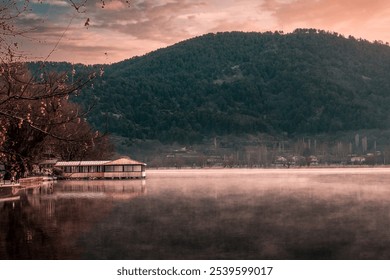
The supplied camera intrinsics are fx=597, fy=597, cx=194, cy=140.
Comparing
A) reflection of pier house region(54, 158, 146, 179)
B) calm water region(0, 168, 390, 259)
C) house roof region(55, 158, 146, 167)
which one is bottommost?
calm water region(0, 168, 390, 259)

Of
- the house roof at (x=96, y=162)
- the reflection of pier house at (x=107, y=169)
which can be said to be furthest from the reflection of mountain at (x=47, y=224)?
the reflection of pier house at (x=107, y=169)

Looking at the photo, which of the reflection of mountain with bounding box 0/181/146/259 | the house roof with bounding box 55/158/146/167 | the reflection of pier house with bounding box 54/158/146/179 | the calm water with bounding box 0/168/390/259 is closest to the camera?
the reflection of mountain with bounding box 0/181/146/259

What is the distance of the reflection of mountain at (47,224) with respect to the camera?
93.8ft

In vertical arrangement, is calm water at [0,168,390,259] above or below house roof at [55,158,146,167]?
below

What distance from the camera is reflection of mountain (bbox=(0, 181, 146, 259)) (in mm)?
28578

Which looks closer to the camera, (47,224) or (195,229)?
(195,229)

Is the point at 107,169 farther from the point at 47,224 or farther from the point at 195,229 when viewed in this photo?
the point at 195,229

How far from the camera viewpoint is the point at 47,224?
40.9 meters

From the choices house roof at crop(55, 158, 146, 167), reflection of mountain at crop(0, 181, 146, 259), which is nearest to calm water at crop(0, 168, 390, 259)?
reflection of mountain at crop(0, 181, 146, 259)

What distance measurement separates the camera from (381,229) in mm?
38125

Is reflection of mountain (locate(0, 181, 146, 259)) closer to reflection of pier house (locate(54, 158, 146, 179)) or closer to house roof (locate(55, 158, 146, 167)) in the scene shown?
house roof (locate(55, 158, 146, 167))

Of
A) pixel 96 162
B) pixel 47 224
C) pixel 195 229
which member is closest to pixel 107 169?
pixel 96 162
